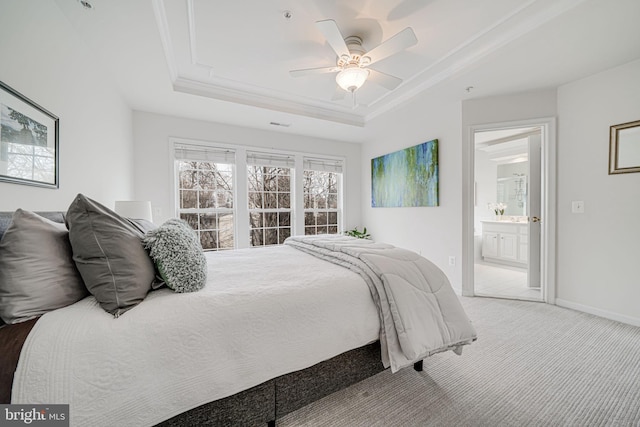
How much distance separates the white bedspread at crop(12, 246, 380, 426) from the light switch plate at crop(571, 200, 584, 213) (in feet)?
9.50

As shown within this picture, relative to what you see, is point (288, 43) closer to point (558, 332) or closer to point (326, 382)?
point (326, 382)

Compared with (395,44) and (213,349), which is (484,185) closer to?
(395,44)

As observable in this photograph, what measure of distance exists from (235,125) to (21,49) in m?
2.58

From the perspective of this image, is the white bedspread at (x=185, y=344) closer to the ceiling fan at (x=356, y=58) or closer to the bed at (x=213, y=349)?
the bed at (x=213, y=349)

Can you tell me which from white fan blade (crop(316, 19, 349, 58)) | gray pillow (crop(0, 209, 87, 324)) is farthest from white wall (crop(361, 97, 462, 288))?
gray pillow (crop(0, 209, 87, 324))

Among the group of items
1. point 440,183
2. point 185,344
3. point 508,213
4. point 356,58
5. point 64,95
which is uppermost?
point 356,58

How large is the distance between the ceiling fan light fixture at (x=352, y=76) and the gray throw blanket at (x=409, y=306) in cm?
153

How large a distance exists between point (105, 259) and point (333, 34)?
1939 millimetres

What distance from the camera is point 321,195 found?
477 centimetres

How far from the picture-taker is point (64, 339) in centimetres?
81

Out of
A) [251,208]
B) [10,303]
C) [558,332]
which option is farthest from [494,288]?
[10,303]

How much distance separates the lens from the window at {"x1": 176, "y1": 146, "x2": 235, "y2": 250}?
3.64 meters

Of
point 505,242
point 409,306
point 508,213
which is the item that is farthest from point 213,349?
point 508,213

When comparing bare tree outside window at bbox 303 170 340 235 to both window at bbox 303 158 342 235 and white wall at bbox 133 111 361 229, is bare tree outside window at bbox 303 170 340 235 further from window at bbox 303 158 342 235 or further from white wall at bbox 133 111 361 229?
white wall at bbox 133 111 361 229
